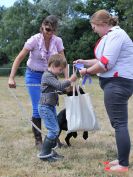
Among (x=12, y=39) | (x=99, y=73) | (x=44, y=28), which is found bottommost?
(x=12, y=39)

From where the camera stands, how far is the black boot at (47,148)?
5.32 m

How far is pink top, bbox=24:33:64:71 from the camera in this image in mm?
5867

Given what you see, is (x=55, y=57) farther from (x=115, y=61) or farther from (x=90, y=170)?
(x=90, y=170)

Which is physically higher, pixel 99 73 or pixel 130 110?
pixel 99 73

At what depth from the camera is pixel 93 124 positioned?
548 cm

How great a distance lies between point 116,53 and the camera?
15.0 ft

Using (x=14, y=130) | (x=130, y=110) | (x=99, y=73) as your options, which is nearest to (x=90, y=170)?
(x=99, y=73)

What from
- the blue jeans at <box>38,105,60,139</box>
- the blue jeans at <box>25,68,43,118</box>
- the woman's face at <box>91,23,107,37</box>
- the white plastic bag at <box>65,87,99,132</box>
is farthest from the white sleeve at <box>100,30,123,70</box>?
the blue jeans at <box>25,68,43,118</box>

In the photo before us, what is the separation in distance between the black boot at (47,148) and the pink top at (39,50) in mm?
1122

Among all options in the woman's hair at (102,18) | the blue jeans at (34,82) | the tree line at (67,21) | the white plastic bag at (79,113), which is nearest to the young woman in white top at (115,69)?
the woman's hair at (102,18)

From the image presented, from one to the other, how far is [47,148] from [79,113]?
58 cm

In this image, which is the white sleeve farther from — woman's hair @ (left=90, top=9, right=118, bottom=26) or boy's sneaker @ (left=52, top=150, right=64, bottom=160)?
boy's sneaker @ (left=52, top=150, right=64, bottom=160)

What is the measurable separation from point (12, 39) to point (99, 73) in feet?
136

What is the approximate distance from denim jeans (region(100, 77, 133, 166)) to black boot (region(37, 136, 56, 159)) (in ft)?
2.99
